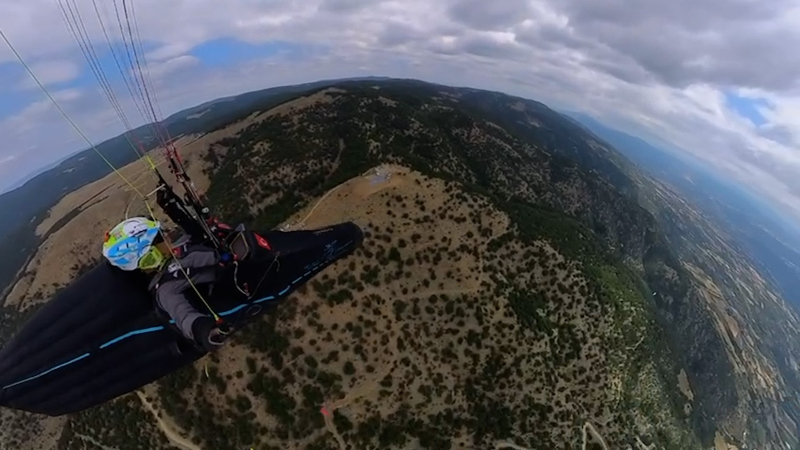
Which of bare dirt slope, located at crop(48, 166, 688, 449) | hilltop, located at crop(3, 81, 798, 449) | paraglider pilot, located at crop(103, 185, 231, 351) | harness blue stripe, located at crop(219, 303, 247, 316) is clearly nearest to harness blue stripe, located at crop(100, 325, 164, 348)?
paraglider pilot, located at crop(103, 185, 231, 351)

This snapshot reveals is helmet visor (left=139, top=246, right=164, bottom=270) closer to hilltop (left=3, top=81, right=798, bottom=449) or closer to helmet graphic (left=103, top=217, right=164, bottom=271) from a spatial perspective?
helmet graphic (left=103, top=217, right=164, bottom=271)

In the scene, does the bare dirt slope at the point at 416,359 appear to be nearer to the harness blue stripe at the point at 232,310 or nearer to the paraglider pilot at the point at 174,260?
the harness blue stripe at the point at 232,310

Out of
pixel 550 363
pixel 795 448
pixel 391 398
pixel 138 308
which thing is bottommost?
pixel 795 448

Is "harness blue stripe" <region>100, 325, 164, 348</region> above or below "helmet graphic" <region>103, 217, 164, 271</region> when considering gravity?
below

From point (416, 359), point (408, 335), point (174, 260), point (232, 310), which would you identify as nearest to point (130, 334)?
point (232, 310)

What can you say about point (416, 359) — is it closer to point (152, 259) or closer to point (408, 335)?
point (408, 335)

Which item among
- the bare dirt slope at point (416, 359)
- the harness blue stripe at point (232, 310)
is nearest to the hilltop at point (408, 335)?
the bare dirt slope at point (416, 359)

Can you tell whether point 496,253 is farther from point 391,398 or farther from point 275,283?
point 275,283

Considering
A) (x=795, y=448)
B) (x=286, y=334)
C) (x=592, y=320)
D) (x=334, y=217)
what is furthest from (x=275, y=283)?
(x=795, y=448)
